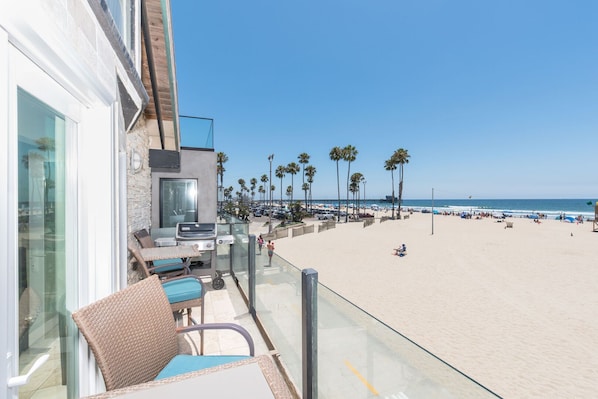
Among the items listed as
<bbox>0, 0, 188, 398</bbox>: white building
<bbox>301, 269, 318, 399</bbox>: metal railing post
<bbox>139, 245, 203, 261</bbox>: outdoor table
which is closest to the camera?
<bbox>0, 0, 188, 398</bbox>: white building

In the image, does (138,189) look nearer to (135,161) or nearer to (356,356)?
(135,161)

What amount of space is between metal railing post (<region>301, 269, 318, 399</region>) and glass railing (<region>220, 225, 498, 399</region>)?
0.03 meters

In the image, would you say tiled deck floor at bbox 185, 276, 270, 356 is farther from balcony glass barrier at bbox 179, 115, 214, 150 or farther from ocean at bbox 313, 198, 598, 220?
ocean at bbox 313, 198, 598, 220

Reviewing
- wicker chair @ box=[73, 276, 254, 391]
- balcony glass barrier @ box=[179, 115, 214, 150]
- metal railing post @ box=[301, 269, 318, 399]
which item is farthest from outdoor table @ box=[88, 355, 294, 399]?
balcony glass barrier @ box=[179, 115, 214, 150]

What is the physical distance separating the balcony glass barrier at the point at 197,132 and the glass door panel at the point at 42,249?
18.9ft

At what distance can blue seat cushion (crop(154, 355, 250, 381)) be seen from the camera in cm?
156

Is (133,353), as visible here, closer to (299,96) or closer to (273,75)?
(273,75)

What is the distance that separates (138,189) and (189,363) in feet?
14.5

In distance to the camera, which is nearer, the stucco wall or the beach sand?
the beach sand

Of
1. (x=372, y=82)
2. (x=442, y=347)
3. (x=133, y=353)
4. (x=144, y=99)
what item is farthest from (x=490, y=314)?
(x=372, y=82)

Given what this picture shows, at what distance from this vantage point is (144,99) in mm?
3199

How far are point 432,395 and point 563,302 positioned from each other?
1060 centimetres

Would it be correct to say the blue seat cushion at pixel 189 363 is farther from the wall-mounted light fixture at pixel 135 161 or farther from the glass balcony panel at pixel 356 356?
the wall-mounted light fixture at pixel 135 161

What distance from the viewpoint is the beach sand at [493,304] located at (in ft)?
16.0
